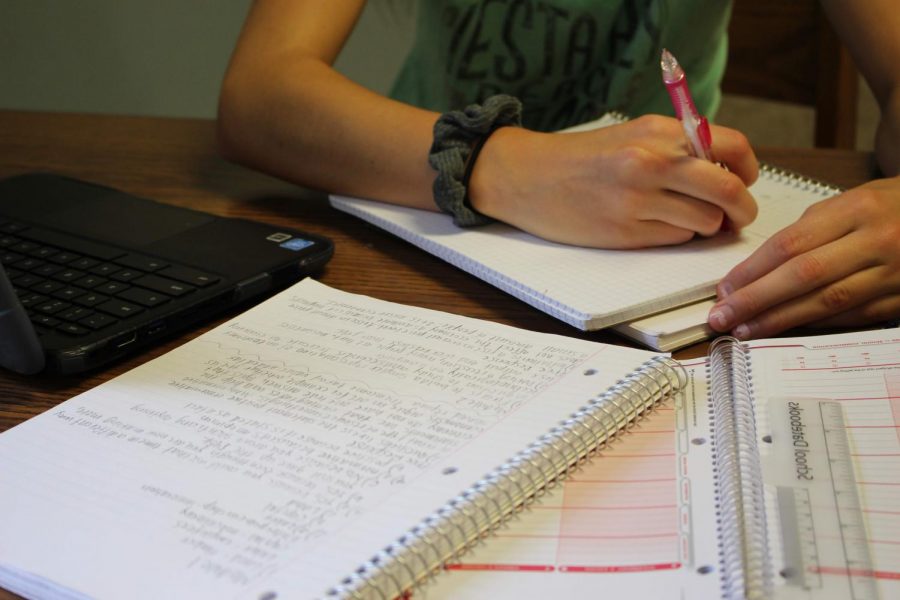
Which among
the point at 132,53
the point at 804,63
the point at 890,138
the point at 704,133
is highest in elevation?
the point at 132,53

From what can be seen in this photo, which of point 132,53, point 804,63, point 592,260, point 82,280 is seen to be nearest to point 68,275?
point 82,280

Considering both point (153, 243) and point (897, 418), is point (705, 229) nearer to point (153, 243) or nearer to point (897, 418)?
point (897, 418)

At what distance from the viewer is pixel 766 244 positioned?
598mm

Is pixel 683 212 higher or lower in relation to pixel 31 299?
higher

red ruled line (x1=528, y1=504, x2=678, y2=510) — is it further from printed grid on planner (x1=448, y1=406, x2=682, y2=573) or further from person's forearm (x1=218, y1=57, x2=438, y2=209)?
person's forearm (x1=218, y1=57, x2=438, y2=209)

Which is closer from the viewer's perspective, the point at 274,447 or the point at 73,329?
the point at 274,447

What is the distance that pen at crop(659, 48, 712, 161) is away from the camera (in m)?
0.65

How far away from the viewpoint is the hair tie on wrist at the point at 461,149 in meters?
0.71

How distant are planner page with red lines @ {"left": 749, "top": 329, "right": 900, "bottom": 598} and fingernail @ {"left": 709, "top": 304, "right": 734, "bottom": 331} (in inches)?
1.2

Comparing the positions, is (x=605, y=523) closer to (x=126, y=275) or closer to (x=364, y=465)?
(x=364, y=465)

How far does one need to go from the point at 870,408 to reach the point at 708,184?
21 centimetres

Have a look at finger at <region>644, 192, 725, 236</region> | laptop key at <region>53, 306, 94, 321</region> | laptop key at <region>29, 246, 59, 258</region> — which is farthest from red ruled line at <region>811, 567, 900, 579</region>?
laptop key at <region>29, 246, 59, 258</region>

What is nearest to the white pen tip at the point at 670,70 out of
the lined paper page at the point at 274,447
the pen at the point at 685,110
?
the pen at the point at 685,110

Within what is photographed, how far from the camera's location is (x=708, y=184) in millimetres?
644
